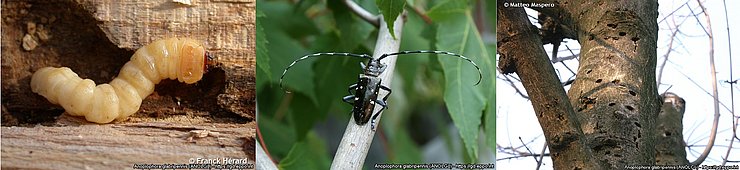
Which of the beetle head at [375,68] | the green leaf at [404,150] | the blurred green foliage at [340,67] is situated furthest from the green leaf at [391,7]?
the green leaf at [404,150]

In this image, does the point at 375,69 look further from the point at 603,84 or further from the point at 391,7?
the point at 603,84

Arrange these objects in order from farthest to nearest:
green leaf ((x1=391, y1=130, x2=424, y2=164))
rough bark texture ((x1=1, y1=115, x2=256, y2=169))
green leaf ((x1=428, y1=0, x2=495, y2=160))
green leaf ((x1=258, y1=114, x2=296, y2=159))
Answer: green leaf ((x1=391, y1=130, x2=424, y2=164))
green leaf ((x1=258, y1=114, x2=296, y2=159))
green leaf ((x1=428, y1=0, x2=495, y2=160))
rough bark texture ((x1=1, y1=115, x2=256, y2=169))

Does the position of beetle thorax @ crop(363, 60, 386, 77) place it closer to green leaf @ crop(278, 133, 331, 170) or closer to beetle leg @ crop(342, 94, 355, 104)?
beetle leg @ crop(342, 94, 355, 104)

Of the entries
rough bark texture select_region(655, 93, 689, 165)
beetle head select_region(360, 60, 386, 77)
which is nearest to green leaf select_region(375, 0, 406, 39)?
beetle head select_region(360, 60, 386, 77)

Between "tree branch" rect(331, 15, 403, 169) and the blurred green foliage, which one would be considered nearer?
"tree branch" rect(331, 15, 403, 169)

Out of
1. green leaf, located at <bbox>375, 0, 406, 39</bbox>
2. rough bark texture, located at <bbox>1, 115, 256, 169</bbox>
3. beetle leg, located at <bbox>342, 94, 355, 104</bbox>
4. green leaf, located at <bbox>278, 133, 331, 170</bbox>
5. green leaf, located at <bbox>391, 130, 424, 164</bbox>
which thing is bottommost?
green leaf, located at <bbox>391, 130, 424, 164</bbox>
